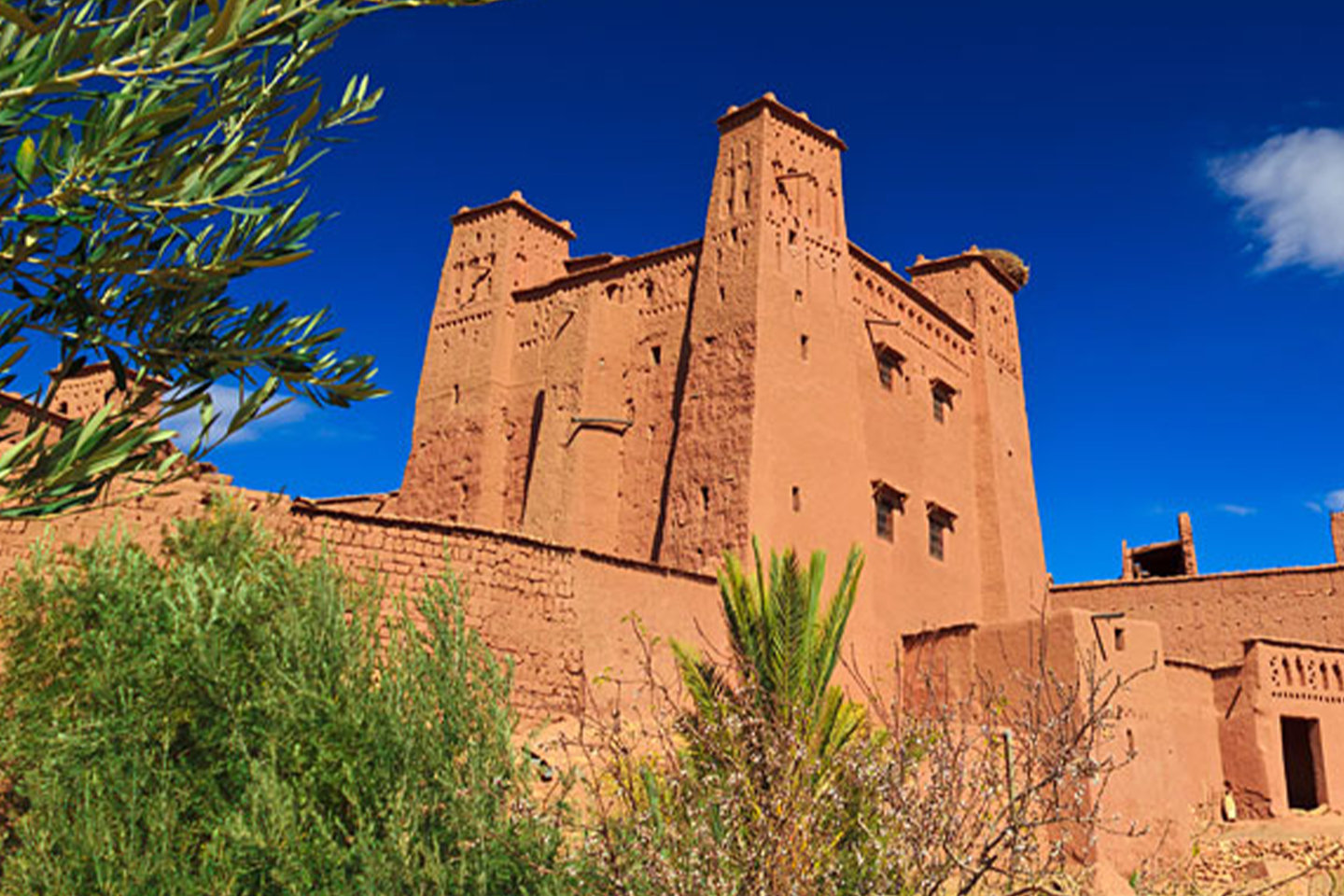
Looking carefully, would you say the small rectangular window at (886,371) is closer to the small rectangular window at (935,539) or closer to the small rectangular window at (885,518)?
the small rectangular window at (885,518)

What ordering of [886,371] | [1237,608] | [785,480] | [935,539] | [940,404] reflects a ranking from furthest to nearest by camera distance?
[940,404] → [935,539] → [886,371] → [1237,608] → [785,480]

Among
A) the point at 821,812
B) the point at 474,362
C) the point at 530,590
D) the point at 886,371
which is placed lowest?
the point at 821,812

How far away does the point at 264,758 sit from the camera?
26.4ft

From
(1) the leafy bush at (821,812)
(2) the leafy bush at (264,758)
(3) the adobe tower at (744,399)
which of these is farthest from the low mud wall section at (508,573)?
(1) the leafy bush at (821,812)

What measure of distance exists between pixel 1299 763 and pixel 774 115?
49.3 ft

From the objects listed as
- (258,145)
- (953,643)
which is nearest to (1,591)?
(258,145)

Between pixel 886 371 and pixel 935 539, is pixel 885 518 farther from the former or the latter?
pixel 886 371

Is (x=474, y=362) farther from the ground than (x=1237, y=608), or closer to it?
farther from the ground

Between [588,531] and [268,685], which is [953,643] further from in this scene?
[268,685]

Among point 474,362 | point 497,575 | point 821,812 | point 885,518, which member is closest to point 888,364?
point 885,518

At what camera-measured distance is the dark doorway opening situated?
20.0 meters

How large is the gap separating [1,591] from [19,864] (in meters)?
4.45

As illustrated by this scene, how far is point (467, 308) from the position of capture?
79.9 feet

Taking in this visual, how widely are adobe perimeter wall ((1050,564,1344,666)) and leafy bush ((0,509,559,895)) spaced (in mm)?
17978
